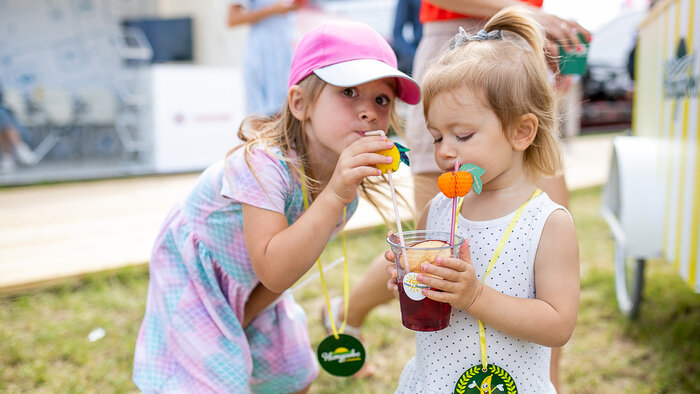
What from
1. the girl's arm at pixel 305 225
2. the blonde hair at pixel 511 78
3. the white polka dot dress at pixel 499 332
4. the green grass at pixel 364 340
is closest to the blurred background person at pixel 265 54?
the green grass at pixel 364 340

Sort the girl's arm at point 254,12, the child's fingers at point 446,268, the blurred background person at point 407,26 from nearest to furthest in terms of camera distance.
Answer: the child's fingers at point 446,268 < the girl's arm at point 254,12 < the blurred background person at point 407,26

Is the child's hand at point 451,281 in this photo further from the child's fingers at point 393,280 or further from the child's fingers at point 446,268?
the child's fingers at point 393,280

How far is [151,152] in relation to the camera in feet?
23.3

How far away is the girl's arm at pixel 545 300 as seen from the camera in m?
1.14

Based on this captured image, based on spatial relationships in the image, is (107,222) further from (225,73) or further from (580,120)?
(580,120)

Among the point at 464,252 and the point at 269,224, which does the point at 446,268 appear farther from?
the point at 269,224

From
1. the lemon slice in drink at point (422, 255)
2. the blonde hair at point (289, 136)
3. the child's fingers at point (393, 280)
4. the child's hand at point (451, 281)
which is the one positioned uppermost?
the blonde hair at point (289, 136)

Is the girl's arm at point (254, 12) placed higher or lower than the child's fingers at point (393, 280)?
higher

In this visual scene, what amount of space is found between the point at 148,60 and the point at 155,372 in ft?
29.2

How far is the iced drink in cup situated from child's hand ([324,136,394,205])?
0.46ft

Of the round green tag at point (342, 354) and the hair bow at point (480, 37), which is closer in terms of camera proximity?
the hair bow at point (480, 37)

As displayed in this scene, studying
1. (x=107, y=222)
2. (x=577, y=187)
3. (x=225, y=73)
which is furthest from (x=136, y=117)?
(x=577, y=187)

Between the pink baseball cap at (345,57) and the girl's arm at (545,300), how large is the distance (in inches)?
18.6

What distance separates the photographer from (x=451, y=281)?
3.51 feet
